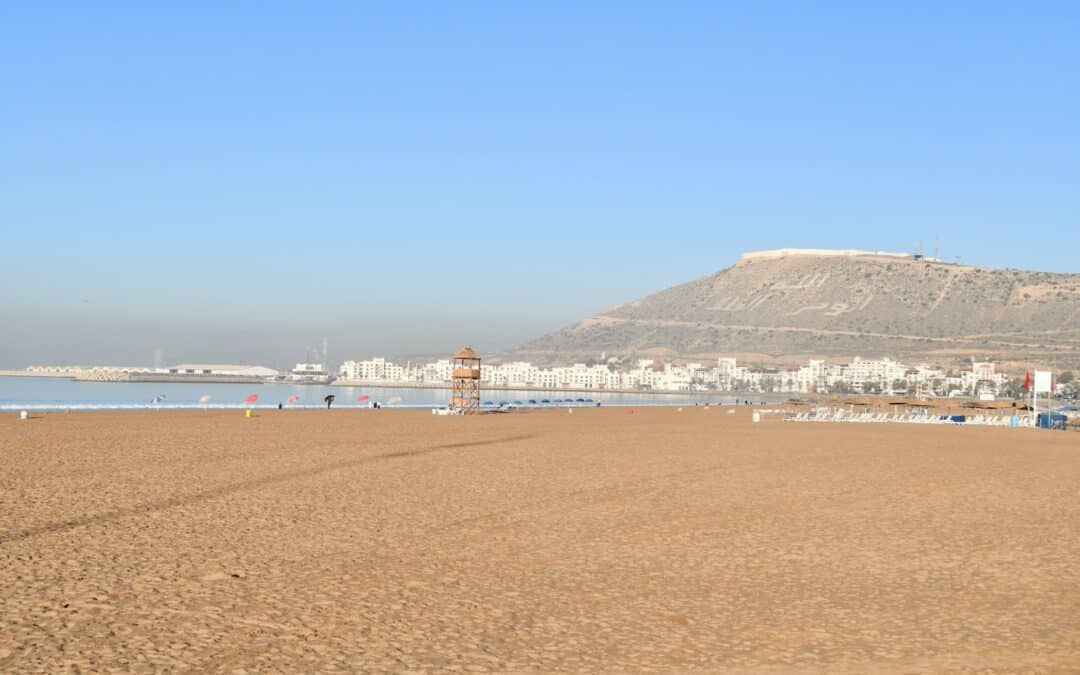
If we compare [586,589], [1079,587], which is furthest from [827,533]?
[586,589]

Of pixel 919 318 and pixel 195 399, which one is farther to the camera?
pixel 919 318

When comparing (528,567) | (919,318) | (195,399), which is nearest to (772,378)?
(919,318)

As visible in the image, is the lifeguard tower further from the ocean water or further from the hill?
the hill

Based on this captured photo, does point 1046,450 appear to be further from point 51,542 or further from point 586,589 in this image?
point 51,542

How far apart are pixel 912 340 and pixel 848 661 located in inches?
6661

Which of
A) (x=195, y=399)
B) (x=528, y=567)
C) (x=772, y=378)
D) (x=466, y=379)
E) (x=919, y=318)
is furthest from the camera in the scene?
(x=919, y=318)

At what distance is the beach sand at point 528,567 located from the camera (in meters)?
7.02

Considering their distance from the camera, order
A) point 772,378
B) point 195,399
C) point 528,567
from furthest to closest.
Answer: point 772,378 → point 195,399 → point 528,567

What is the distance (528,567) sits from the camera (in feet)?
32.7

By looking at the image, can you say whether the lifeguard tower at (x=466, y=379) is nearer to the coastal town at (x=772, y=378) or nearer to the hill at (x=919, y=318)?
the coastal town at (x=772, y=378)

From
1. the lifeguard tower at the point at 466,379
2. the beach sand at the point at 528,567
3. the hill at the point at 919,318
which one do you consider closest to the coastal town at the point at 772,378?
the hill at the point at 919,318

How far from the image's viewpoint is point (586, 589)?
9.04 m

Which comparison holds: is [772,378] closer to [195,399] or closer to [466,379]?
[195,399]

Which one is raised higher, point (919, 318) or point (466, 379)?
point (919, 318)
